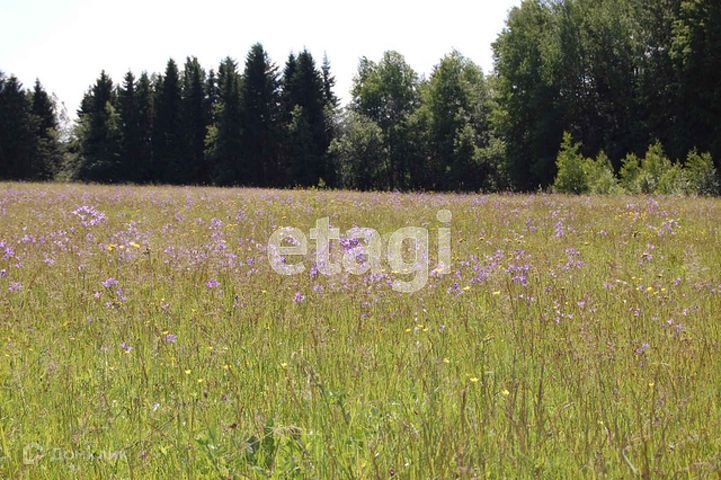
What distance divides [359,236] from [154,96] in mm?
45755

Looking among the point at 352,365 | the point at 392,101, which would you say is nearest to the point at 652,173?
the point at 352,365

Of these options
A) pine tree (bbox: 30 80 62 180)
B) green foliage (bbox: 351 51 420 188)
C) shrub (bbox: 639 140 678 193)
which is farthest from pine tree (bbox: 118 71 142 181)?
shrub (bbox: 639 140 678 193)

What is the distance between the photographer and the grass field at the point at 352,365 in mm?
2092

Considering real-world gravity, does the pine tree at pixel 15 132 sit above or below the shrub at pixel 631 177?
above

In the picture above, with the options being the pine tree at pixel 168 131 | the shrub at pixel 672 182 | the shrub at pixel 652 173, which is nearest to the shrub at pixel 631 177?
the shrub at pixel 652 173

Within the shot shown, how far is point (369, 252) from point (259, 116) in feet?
135

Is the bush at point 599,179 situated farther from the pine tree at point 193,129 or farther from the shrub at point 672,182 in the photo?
the pine tree at point 193,129

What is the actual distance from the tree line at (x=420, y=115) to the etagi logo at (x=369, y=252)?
25776 mm

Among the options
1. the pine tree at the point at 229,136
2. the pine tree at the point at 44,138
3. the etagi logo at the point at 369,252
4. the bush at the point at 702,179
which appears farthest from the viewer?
the pine tree at the point at 44,138

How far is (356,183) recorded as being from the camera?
4288 centimetres

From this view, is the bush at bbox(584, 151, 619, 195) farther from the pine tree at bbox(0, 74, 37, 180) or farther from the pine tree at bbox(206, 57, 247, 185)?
the pine tree at bbox(0, 74, 37, 180)

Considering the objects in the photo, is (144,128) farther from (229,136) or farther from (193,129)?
(229,136)

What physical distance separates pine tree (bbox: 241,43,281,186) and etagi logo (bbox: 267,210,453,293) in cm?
3780

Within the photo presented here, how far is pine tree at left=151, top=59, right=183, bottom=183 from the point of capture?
1847 inches
